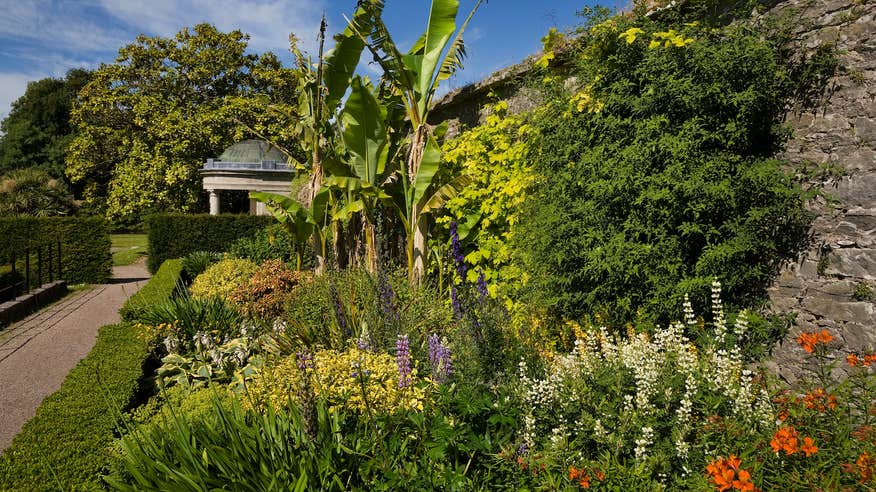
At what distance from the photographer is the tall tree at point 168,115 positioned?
73.8 feet

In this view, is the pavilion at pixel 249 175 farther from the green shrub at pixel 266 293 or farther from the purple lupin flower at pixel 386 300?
the purple lupin flower at pixel 386 300

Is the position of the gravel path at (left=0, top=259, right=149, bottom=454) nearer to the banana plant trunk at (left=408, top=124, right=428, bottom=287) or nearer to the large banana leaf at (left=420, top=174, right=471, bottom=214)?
the banana plant trunk at (left=408, top=124, right=428, bottom=287)

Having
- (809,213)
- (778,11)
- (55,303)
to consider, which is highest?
(778,11)

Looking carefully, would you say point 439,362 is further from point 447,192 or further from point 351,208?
point 351,208

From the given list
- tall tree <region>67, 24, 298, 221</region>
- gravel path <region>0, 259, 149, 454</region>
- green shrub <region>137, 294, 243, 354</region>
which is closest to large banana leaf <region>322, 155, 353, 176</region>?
green shrub <region>137, 294, 243, 354</region>

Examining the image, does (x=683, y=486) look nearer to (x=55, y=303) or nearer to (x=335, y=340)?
(x=335, y=340)

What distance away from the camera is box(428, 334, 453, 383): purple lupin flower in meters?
3.43

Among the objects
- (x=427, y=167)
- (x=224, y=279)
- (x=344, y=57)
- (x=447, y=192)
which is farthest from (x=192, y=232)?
(x=447, y=192)

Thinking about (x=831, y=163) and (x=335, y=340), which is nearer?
(x=831, y=163)

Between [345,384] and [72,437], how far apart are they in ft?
5.46

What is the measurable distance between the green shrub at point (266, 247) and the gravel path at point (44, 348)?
2.66m

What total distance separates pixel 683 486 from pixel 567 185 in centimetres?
285

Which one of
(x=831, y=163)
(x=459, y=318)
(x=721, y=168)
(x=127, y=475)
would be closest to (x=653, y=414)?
(x=459, y=318)

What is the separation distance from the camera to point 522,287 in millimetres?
5543
